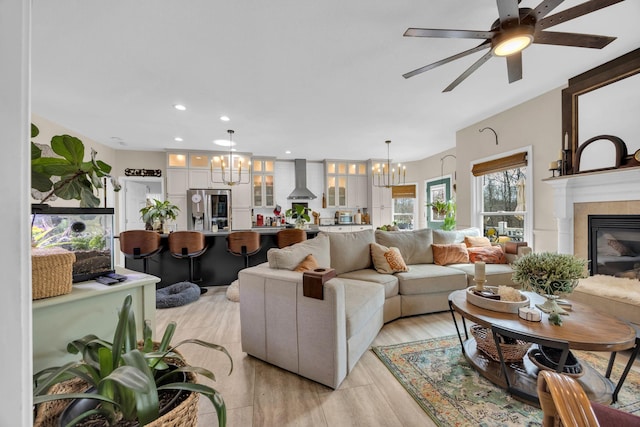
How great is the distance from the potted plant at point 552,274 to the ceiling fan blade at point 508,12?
57.6 inches

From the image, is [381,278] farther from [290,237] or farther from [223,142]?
[223,142]

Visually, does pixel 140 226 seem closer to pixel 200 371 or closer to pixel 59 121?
pixel 59 121

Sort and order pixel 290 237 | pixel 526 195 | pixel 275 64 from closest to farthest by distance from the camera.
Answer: pixel 275 64, pixel 526 195, pixel 290 237

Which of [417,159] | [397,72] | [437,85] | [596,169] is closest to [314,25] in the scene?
[397,72]

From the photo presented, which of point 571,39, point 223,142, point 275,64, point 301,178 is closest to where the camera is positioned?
point 571,39

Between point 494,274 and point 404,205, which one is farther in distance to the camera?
point 404,205

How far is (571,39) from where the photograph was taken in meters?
1.65

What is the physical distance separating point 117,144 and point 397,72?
5566 mm

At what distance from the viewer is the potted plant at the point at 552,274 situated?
1606 mm

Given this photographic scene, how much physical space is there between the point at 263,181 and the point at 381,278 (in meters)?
4.65

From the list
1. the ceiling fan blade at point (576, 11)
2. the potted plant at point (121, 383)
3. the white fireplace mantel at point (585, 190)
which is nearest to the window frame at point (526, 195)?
the white fireplace mantel at point (585, 190)

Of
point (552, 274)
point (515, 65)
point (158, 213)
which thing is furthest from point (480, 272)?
point (158, 213)

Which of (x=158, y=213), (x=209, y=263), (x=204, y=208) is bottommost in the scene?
(x=209, y=263)

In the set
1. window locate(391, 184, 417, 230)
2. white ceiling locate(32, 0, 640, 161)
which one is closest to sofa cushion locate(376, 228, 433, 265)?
white ceiling locate(32, 0, 640, 161)
